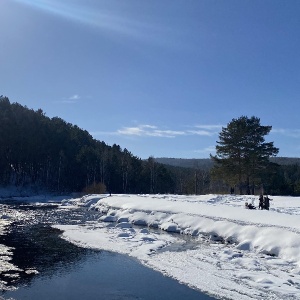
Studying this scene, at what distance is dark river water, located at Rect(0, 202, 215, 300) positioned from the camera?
12.3m

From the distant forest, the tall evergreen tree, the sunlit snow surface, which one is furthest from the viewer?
the distant forest

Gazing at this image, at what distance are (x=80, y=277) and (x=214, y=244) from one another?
31.2 feet

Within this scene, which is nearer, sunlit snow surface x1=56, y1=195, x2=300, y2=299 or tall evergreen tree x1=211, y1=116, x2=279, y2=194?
sunlit snow surface x1=56, y1=195, x2=300, y2=299

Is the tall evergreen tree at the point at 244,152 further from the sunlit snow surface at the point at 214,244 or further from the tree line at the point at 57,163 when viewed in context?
the tree line at the point at 57,163

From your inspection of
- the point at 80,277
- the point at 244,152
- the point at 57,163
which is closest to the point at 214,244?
the point at 80,277

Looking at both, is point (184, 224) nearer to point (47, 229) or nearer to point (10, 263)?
point (47, 229)

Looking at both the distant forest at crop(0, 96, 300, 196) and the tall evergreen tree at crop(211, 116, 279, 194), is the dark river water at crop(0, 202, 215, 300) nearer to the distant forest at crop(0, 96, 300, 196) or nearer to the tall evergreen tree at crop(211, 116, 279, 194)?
the tall evergreen tree at crop(211, 116, 279, 194)

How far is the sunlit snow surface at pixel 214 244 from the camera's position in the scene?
535 inches

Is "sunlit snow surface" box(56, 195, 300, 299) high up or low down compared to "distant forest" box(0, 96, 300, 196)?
down

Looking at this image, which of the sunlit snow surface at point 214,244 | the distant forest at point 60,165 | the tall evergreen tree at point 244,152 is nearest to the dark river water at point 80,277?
the sunlit snow surface at point 214,244

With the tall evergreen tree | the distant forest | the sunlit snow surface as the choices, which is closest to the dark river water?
the sunlit snow surface

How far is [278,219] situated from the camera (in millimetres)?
23359

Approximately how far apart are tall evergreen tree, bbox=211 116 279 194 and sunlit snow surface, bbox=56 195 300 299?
1788 centimetres

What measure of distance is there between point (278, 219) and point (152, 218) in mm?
10545
